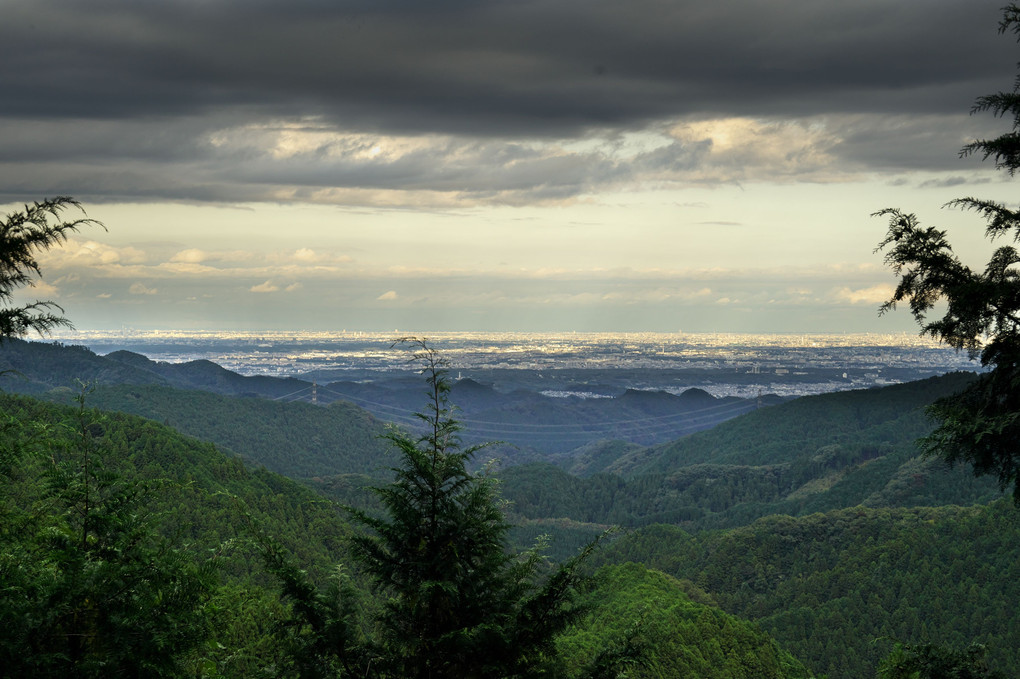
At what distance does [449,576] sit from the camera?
18.8 metres

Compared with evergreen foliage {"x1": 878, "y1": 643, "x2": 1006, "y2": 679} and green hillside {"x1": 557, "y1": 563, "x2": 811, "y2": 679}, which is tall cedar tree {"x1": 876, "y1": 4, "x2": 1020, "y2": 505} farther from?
green hillside {"x1": 557, "y1": 563, "x2": 811, "y2": 679}

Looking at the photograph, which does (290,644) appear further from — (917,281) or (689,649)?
(689,649)

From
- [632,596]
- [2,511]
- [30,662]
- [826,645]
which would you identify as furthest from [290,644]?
[826,645]

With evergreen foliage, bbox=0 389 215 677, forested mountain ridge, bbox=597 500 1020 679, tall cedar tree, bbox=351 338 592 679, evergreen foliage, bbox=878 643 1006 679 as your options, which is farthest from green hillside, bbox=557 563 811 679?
evergreen foliage, bbox=0 389 215 677

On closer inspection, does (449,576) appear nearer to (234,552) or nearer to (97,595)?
(97,595)

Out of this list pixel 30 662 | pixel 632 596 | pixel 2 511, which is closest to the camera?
pixel 30 662

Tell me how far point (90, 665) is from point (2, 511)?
1011cm

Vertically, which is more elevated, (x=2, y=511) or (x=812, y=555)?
(x=2, y=511)

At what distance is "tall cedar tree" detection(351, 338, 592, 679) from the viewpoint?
18.3 meters

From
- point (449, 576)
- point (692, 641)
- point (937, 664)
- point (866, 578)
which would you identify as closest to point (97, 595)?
point (449, 576)

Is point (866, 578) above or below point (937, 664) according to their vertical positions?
below

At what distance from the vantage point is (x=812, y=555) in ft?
525

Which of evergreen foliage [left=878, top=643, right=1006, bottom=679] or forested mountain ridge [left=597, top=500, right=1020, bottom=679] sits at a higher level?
evergreen foliage [left=878, top=643, right=1006, bottom=679]

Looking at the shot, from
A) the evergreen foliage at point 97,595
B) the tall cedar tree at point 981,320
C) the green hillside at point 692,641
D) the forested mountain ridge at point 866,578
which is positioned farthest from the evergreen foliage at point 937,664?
the forested mountain ridge at point 866,578
